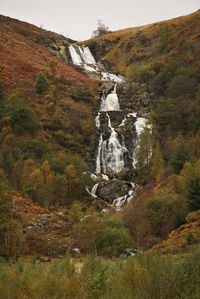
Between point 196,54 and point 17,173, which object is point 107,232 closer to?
point 17,173

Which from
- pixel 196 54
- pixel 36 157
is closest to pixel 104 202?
pixel 36 157

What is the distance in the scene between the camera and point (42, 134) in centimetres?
4716

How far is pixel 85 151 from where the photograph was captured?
167 feet

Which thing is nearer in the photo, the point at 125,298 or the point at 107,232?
the point at 125,298

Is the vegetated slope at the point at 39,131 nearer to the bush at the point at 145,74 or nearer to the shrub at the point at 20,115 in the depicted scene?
the shrub at the point at 20,115

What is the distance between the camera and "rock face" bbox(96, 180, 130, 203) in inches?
1515

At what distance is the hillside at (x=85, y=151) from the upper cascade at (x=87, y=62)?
18.8 ft

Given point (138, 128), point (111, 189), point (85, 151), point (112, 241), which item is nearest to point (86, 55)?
point (138, 128)

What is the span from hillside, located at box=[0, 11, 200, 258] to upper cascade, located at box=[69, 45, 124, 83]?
574 centimetres

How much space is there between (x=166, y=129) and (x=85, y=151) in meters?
15.6

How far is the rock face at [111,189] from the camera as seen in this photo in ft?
126

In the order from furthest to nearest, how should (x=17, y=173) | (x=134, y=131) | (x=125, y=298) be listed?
1. (x=134, y=131)
2. (x=17, y=173)
3. (x=125, y=298)

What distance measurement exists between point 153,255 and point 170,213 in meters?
18.5

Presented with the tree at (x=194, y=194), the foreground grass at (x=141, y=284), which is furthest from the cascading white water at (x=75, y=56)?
the foreground grass at (x=141, y=284)
